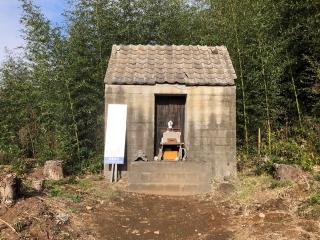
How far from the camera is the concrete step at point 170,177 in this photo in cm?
928

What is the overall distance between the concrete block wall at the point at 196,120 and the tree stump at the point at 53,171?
3.58 feet

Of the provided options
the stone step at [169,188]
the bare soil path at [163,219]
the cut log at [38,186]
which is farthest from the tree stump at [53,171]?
the bare soil path at [163,219]

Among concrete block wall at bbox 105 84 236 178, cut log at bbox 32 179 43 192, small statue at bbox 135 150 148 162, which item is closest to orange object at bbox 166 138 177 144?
concrete block wall at bbox 105 84 236 178

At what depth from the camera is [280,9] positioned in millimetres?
12266

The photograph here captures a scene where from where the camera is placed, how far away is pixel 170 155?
33.0ft

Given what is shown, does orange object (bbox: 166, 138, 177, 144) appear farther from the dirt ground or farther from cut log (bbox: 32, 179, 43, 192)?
cut log (bbox: 32, 179, 43, 192)

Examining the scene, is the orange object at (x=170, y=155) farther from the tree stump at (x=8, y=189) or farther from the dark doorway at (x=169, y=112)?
the tree stump at (x=8, y=189)

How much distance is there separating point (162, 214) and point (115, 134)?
2.72m

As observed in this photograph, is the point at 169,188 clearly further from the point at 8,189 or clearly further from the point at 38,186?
the point at 8,189

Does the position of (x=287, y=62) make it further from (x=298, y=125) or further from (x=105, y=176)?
(x=105, y=176)

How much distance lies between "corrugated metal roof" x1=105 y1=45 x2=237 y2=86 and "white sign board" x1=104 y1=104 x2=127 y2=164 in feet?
2.26

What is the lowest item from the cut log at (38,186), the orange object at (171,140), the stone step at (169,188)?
the stone step at (169,188)

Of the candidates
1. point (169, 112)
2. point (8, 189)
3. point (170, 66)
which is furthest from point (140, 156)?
point (8, 189)

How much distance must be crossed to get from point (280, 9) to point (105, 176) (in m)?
6.98
